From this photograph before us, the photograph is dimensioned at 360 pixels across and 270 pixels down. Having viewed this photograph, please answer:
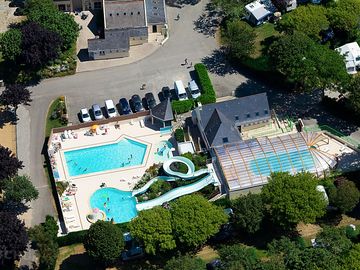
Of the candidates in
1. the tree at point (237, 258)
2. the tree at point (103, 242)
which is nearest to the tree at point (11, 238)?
the tree at point (103, 242)

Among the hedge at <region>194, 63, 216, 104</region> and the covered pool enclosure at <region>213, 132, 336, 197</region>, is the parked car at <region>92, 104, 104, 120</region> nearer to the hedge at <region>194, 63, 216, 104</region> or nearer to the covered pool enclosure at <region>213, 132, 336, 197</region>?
the hedge at <region>194, 63, 216, 104</region>

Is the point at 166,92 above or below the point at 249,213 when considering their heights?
above

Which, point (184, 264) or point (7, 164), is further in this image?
point (7, 164)

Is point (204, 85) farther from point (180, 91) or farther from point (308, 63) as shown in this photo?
point (308, 63)

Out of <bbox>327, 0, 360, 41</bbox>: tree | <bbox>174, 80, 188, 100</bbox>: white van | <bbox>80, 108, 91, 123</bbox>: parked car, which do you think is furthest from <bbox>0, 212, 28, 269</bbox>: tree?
<bbox>327, 0, 360, 41</bbox>: tree

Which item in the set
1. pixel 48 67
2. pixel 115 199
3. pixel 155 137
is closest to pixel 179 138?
pixel 155 137

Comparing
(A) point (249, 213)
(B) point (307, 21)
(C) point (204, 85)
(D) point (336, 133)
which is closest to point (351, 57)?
(B) point (307, 21)

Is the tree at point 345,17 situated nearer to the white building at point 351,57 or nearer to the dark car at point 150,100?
the white building at point 351,57
